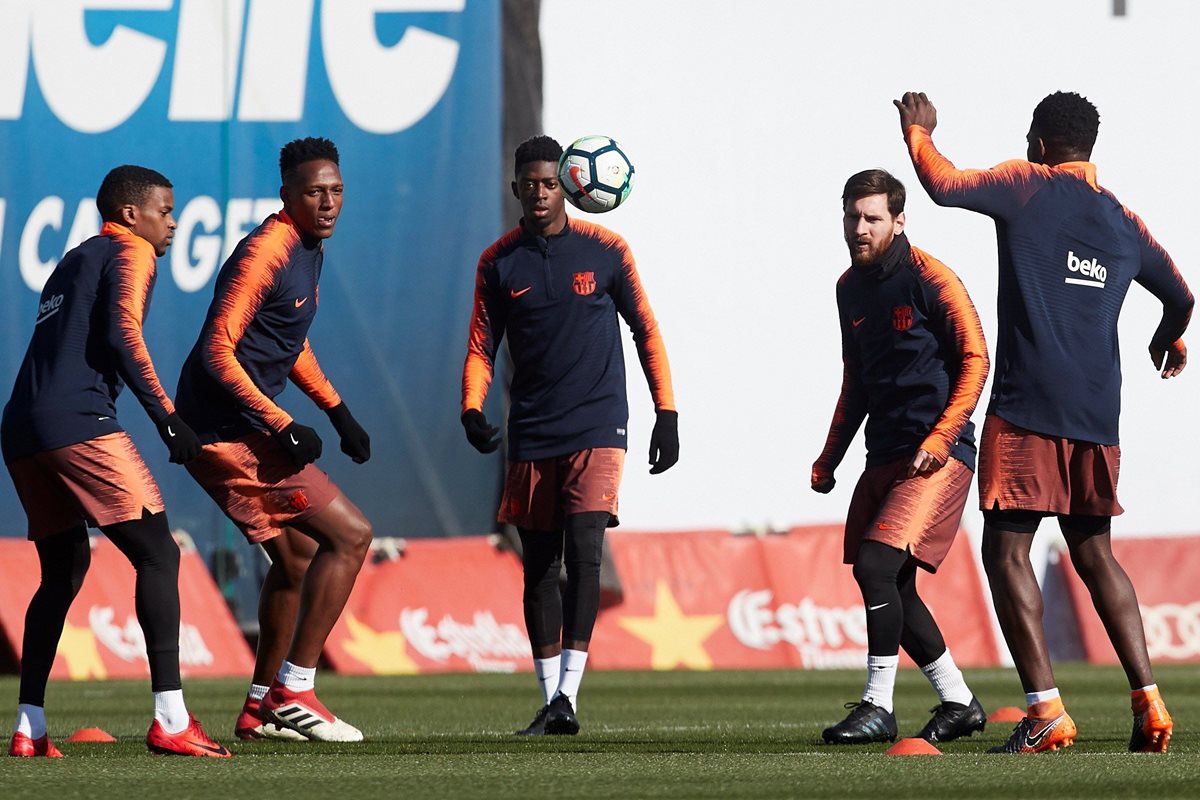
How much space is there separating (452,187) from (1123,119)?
547cm

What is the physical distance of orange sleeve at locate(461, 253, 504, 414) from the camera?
25.2 ft

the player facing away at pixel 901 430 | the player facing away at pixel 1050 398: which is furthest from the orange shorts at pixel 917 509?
the player facing away at pixel 1050 398

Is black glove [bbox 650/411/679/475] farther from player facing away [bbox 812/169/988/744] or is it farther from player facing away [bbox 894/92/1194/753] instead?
player facing away [bbox 894/92/1194/753]

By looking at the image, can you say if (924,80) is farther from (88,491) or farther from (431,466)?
(88,491)

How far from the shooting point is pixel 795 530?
14.6 metres

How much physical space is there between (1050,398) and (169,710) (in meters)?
2.76

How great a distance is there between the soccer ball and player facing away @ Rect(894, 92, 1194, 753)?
2094 mm

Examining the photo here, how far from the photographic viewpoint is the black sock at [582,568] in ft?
24.1

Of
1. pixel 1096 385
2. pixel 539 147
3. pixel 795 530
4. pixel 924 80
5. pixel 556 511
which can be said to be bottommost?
pixel 795 530

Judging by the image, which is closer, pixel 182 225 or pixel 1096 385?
pixel 1096 385

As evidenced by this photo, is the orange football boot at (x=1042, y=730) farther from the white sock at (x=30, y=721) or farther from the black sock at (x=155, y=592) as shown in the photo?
the white sock at (x=30, y=721)

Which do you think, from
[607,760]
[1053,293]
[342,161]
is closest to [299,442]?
[607,760]

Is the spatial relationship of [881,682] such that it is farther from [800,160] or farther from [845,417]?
[800,160]

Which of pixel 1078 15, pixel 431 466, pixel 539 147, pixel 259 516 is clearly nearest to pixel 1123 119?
pixel 1078 15
